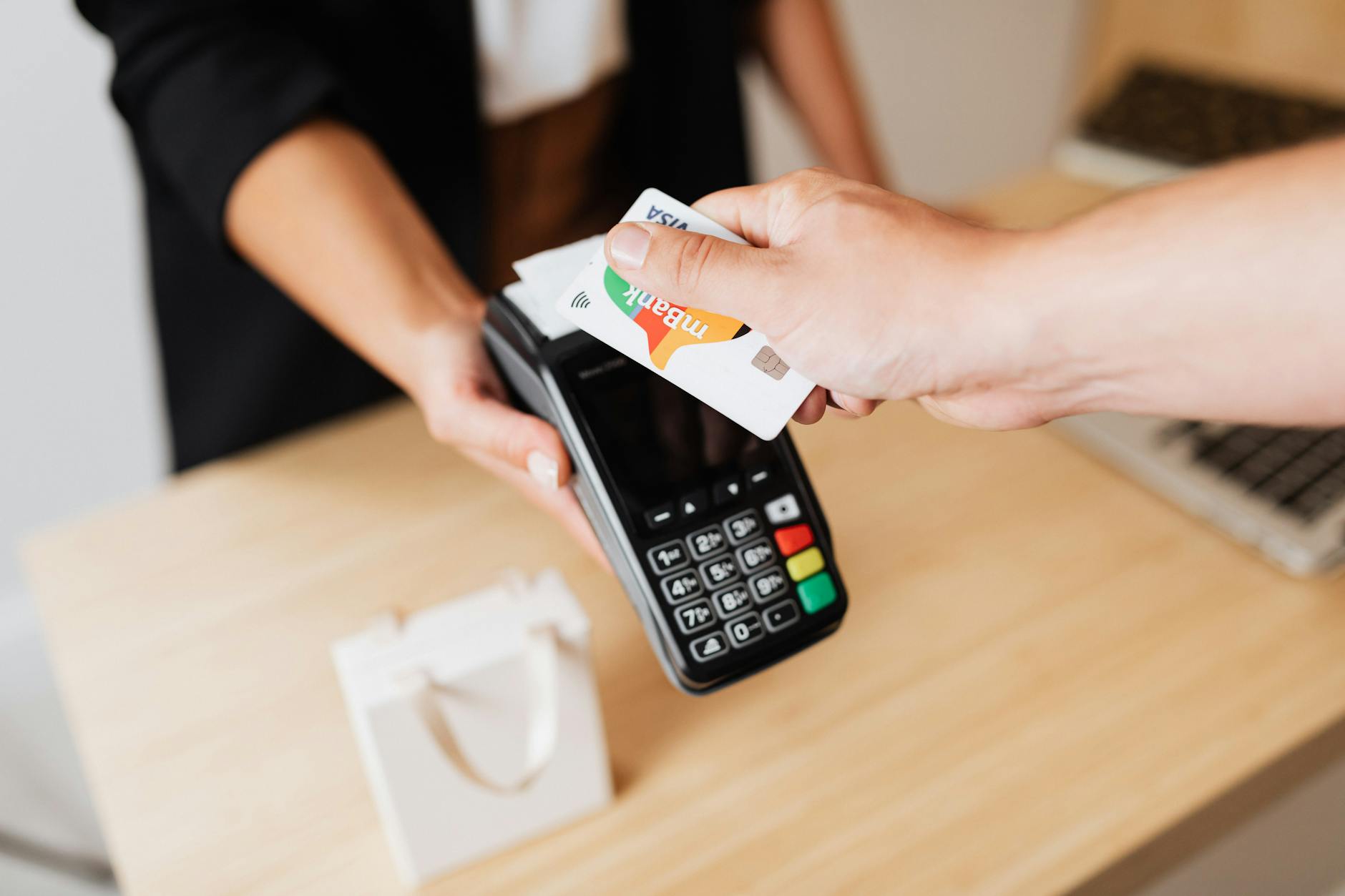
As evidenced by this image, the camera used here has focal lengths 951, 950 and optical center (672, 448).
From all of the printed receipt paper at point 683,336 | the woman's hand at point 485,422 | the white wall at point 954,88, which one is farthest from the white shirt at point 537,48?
the white wall at point 954,88

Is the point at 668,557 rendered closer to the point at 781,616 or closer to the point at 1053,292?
the point at 781,616

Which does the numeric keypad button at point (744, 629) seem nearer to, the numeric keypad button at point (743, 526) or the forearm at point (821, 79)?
the numeric keypad button at point (743, 526)

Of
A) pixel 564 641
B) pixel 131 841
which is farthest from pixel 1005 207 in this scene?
pixel 131 841

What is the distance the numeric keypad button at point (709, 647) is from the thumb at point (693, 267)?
0.15m

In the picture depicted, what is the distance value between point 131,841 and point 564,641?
265mm

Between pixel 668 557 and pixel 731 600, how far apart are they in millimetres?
37

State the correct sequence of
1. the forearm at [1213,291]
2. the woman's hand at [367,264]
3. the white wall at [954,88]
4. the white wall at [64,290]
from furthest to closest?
1. the white wall at [954,88]
2. the white wall at [64,290]
3. the woman's hand at [367,264]
4. the forearm at [1213,291]

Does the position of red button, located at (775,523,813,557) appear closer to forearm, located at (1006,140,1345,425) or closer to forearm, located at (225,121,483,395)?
forearm, located at (1006,140,1345,425)

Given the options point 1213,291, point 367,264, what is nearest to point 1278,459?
point 1213,291

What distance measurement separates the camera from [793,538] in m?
0.48

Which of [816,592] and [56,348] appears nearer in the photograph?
[816,592]

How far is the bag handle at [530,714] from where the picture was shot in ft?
1.41

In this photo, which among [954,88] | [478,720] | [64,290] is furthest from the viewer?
[954,88]

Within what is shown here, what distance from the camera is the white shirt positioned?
76cm
